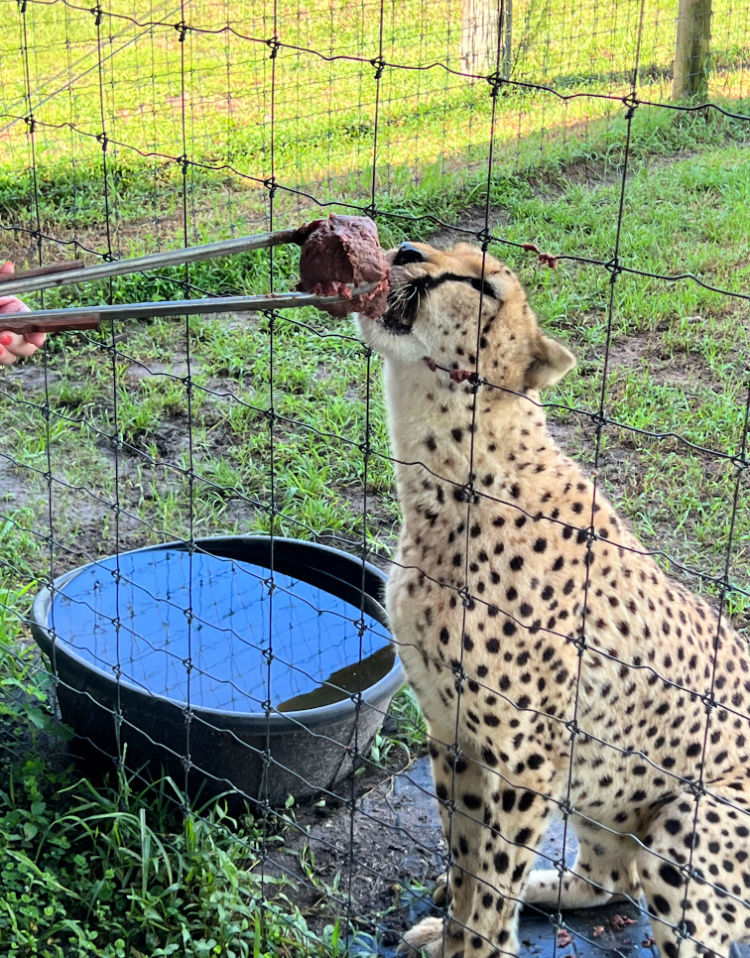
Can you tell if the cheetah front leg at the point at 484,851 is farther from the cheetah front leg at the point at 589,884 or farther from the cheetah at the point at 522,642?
the cheetah front leg at the point at 589,884

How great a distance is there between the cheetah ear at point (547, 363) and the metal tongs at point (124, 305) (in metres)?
0.51

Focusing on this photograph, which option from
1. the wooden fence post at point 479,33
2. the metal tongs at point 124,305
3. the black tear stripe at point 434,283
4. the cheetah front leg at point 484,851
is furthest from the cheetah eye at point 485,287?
the wooden fence post at point 479,33

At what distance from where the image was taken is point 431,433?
6.59 feet

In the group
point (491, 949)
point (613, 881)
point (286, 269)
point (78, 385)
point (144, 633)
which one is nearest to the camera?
point (491, 949)

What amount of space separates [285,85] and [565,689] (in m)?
4.55

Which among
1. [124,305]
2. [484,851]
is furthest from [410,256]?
[484,851]

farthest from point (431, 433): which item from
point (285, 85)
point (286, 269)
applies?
point (285, 85)

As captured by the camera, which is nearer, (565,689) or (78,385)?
(565,689)

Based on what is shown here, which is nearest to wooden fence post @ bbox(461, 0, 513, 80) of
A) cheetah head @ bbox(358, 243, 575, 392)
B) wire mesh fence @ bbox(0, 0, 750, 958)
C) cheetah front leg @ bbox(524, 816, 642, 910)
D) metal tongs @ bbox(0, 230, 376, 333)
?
wire mesh fence @ bbox(0, 0, 750, 958)

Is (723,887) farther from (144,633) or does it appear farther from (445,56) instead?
(445,56)

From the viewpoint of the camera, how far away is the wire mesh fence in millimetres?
1976

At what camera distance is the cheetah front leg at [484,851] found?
1999 millimetres

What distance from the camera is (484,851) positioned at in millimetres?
2031

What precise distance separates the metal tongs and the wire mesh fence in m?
0.31
